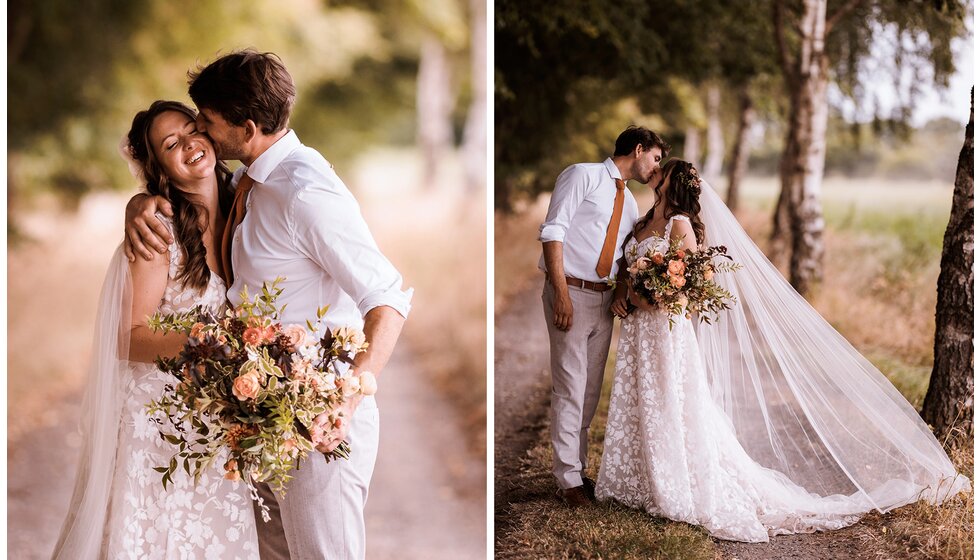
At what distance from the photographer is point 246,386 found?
2066mm

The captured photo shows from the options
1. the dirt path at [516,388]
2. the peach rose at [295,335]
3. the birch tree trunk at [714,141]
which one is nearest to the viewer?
the peach rose at [295,335]

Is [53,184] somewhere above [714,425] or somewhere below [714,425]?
above

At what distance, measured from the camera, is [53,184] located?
205 inches

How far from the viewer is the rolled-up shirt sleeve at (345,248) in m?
2.21

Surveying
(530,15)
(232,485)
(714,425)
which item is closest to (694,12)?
(530,15)

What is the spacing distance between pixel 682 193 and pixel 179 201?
1.84 meters

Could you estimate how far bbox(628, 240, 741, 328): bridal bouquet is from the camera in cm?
311

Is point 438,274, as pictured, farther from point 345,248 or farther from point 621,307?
point 345,248

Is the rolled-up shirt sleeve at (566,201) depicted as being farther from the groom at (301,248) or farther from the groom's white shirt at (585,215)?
the groom at (301,248)

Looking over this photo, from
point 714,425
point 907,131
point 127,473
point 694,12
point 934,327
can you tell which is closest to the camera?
point 127,473

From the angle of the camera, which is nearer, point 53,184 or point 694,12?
point 694,12

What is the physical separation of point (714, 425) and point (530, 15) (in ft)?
8.58

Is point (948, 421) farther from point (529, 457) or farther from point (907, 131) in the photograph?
point (529, 457)

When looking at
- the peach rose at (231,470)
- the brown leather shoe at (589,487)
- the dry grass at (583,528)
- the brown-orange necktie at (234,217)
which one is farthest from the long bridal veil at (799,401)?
the peach rose at (231,470)
